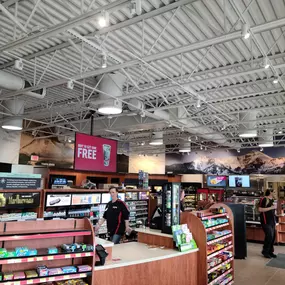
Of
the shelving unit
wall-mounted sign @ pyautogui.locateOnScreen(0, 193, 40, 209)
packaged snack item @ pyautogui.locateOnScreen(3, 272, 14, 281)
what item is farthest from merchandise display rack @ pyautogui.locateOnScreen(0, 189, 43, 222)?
the shelving unit

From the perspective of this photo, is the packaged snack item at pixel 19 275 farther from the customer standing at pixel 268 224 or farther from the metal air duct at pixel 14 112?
the metal air duct at pixel 14 112

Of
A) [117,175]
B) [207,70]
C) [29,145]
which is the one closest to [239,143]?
[117,175]

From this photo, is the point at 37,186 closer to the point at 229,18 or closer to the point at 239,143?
the point at 229,18

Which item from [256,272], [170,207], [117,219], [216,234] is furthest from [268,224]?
[117,219]

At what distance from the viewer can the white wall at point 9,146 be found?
44.2 ft

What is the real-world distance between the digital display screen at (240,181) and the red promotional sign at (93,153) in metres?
7.15

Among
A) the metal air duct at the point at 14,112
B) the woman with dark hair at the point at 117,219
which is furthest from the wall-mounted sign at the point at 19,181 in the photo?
the metal air duct at the point at 14,112

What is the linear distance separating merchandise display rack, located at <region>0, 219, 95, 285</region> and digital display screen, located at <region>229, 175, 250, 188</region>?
11.0 m

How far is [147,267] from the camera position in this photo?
167 inches

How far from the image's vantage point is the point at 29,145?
A: 1484cm

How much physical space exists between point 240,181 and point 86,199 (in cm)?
833

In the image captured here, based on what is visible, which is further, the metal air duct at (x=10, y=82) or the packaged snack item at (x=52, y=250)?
the metal air duct at (x=10, y=82)

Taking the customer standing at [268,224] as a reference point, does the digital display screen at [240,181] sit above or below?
above

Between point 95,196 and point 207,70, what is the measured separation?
4.42m
